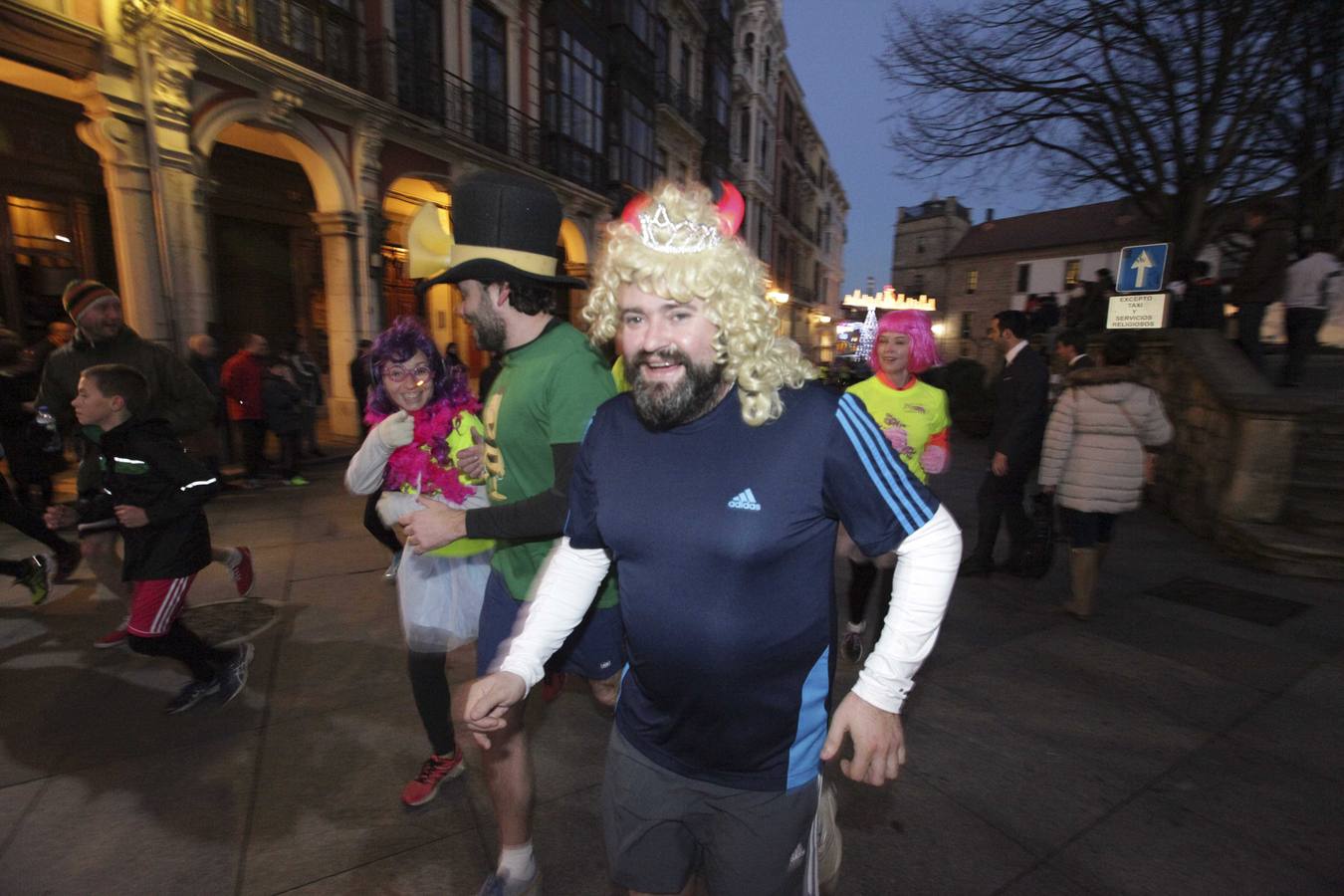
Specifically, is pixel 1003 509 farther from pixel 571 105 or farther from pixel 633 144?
pixel 633 144

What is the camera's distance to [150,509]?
3143 mm

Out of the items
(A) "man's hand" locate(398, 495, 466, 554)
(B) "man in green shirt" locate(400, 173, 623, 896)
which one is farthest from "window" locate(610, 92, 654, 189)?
(A) "man's hand" locate(398, 495, 466, 554)

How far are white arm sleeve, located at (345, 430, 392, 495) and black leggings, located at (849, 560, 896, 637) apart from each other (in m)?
2.60

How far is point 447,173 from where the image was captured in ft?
42.5

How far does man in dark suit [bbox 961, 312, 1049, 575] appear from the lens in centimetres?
476

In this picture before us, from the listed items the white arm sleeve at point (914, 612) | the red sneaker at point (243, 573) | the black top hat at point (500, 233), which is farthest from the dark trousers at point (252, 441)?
the white arm sleeve at point (914, 612)

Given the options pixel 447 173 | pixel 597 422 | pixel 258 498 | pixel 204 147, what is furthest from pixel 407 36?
pixel 597 422

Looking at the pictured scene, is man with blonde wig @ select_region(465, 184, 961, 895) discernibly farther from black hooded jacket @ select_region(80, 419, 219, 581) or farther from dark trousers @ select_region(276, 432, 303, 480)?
dark trousers @ select_region(276, 432, 303, 480)

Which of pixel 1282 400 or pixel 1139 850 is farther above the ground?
pixel 1282 400

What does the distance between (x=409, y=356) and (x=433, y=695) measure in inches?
53.7

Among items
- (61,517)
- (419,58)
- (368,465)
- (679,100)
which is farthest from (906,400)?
(679,100)

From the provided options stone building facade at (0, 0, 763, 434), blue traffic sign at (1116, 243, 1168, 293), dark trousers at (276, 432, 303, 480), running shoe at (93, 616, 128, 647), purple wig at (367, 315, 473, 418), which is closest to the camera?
purple wig at (367, 315, 473, 418)

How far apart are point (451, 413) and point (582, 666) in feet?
3.86

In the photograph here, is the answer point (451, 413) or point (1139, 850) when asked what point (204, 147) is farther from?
point (1139, 850)
